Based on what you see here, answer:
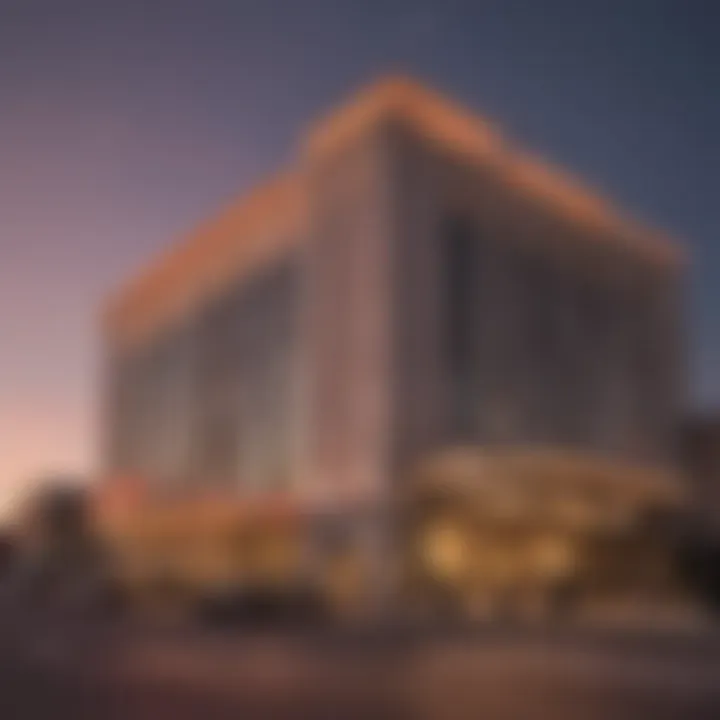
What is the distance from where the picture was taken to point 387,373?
26078 mm

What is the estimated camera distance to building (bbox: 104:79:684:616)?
86.9 ft

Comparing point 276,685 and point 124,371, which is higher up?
point 124,371

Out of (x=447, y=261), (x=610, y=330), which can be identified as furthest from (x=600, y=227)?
(x=447, y=261)

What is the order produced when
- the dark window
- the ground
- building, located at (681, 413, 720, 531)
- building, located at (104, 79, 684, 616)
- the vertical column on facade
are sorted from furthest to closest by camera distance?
building, located at (681, 413, 720, 531) < the dark window < building, located at (104, 79, 684, 616) < the vertical column on facade < the ground

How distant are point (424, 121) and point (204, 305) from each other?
13.4 meters

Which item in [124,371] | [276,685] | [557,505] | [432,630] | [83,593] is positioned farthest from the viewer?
[124,371]

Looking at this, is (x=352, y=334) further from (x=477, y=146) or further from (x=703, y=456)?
(x=703, y=456)

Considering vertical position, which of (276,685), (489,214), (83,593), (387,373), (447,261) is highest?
(489,214)

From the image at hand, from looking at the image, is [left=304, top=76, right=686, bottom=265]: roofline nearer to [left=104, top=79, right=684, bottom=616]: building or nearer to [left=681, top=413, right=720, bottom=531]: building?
[left=104, top=79, right=684, bottom=616]: building

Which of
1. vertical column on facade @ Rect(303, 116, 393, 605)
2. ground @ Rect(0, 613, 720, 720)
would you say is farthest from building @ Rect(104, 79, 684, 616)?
ground @ Rect(0, 613, 720, 720)

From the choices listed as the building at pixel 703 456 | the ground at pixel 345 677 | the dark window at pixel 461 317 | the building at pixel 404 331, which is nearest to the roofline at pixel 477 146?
the building at pixel 404 331

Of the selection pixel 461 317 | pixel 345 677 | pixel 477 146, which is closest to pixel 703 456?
pixel 461 317

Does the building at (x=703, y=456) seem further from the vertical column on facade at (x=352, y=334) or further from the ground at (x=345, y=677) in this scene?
the ground at (x=345, y=677)

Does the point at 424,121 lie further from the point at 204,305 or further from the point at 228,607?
the point at 228,607
